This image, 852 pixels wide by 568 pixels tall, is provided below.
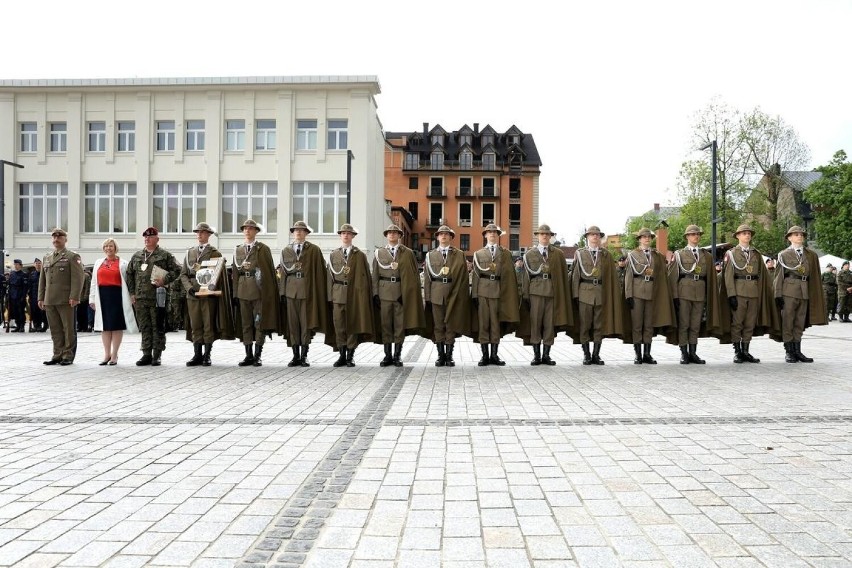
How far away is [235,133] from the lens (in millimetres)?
42781

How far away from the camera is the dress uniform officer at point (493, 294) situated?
38.5 ft

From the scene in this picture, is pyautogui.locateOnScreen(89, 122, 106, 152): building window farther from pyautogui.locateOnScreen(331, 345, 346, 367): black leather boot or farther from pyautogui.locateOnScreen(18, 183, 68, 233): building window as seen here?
pyautogui.locateOnScreen(331, 345, 346, 367): black leather boot

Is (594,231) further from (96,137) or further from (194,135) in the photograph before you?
(96,137)

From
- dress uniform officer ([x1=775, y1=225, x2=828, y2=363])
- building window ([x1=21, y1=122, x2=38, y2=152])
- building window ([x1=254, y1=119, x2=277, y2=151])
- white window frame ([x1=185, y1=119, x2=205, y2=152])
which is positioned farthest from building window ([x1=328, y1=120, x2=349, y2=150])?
dress uniform officer ([x1=775, y1=225, x2=828, y2=363])

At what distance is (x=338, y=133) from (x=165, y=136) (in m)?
10.4

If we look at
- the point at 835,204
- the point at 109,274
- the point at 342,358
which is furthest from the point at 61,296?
the point at 835,204

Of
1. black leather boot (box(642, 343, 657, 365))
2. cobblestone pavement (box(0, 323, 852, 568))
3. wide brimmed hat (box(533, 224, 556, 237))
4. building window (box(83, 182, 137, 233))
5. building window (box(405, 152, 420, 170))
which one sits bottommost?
cobblestone pavement (box(0, 323, 852, 568))

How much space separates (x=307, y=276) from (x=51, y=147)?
39068 mm

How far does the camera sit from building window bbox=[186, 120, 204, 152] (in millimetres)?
42906

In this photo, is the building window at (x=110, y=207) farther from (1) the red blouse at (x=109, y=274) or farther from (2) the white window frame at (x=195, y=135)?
(1) the red blouse at (x=109, y=274)

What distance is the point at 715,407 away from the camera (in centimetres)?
746

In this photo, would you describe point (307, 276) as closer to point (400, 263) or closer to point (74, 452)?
point (400, 263)

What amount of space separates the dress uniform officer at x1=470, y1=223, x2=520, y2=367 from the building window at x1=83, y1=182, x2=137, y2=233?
3667 cm

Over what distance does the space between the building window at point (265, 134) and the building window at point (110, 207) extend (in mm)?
8172
